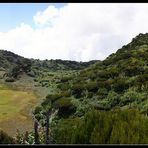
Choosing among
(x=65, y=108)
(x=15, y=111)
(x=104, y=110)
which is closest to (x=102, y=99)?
(x=65, y=108)

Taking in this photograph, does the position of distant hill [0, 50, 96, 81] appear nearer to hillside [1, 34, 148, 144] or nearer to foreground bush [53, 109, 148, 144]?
hillside [1, 34, 148, 144]

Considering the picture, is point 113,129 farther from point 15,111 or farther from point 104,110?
point 15,111

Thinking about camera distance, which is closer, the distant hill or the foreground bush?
the foreground bush

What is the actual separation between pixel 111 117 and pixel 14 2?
9.79 metres

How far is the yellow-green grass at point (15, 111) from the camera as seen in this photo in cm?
3100

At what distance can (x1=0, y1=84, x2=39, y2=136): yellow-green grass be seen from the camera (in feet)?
102

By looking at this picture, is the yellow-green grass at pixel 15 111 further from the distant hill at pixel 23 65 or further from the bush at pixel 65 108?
the distant hill at pixel 23 65

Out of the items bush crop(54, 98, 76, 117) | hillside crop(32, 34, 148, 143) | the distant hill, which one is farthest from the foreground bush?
the distant hill

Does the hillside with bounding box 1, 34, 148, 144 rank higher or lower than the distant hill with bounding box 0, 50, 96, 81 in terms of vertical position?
lower

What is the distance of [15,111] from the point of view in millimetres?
36938

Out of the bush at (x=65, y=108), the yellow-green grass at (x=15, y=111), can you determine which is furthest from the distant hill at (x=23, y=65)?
the bush at (x=65, y=108)

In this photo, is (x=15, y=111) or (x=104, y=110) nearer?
(x=104, y=110)

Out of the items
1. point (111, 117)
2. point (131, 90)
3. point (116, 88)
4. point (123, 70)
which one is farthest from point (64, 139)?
point (123, 70)

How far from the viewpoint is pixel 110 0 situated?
495 centimetres
